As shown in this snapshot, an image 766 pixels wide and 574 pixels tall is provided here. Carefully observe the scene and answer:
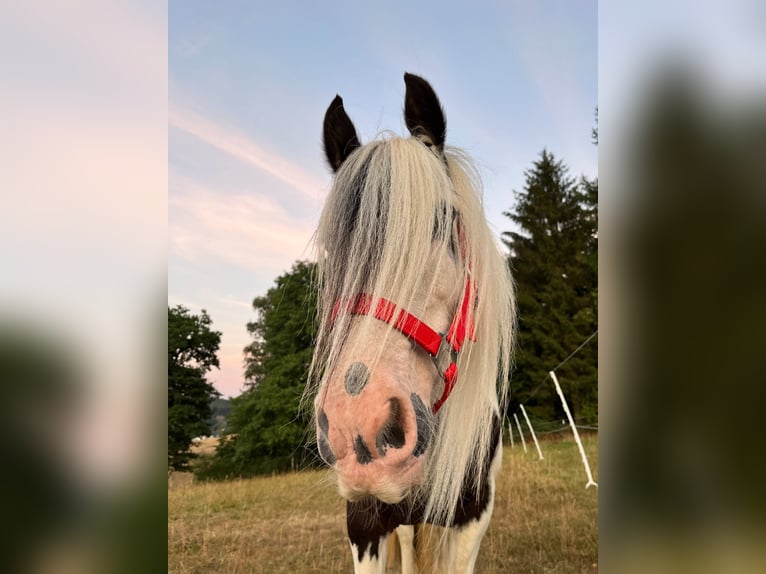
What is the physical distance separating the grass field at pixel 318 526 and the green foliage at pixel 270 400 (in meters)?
1.28

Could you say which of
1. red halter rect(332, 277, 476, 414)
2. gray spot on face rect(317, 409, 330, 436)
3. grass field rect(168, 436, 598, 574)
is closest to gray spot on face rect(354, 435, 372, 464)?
gray spot on face rect(317, 409, 330, 436)

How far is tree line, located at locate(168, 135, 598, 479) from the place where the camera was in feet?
28.6

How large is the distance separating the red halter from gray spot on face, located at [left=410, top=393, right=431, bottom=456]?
203mm

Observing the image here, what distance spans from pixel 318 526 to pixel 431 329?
5283 mm

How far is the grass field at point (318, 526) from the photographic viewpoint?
4656mm

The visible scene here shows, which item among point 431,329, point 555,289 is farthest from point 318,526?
point 555,289

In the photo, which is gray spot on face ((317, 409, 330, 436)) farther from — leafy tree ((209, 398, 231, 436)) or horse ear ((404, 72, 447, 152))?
leafy tree ((209, 398, 231, 436))

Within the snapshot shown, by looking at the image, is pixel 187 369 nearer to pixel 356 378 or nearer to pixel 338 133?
pixel 338 133

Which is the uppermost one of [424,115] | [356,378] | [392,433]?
[424,115]

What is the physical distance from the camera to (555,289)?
45.7 feet

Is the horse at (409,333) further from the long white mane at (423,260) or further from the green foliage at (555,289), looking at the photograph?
the green foliage at (555,289)

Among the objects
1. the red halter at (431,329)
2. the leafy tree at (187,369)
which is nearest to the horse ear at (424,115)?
the red halter at (431,329)
